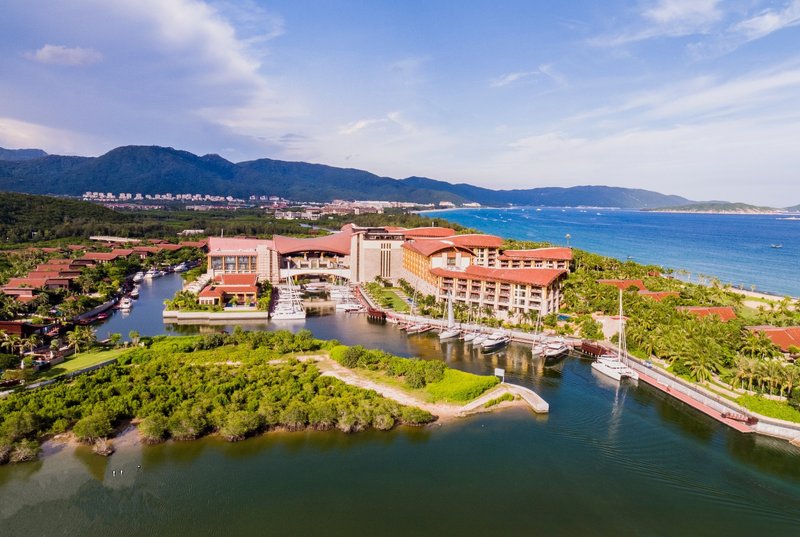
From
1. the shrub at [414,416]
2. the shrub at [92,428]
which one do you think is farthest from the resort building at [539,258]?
the shrub at [92,428]

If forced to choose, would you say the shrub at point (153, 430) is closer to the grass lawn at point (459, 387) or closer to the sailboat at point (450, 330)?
the grass lawn at point (459, 387)

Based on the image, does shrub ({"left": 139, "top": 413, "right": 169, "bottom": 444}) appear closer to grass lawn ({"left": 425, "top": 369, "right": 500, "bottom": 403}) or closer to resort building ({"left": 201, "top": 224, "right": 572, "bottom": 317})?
grass lawn ({"left": 425, "top": 369, "right": 500, "bottom": 403})

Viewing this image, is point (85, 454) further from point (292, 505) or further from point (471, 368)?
point (471, 368)

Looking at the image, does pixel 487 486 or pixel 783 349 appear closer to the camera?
pixel 487 486

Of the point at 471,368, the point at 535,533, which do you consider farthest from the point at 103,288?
the point at 535,533

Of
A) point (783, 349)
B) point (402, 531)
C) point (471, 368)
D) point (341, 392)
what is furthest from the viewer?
point (471, 368)
